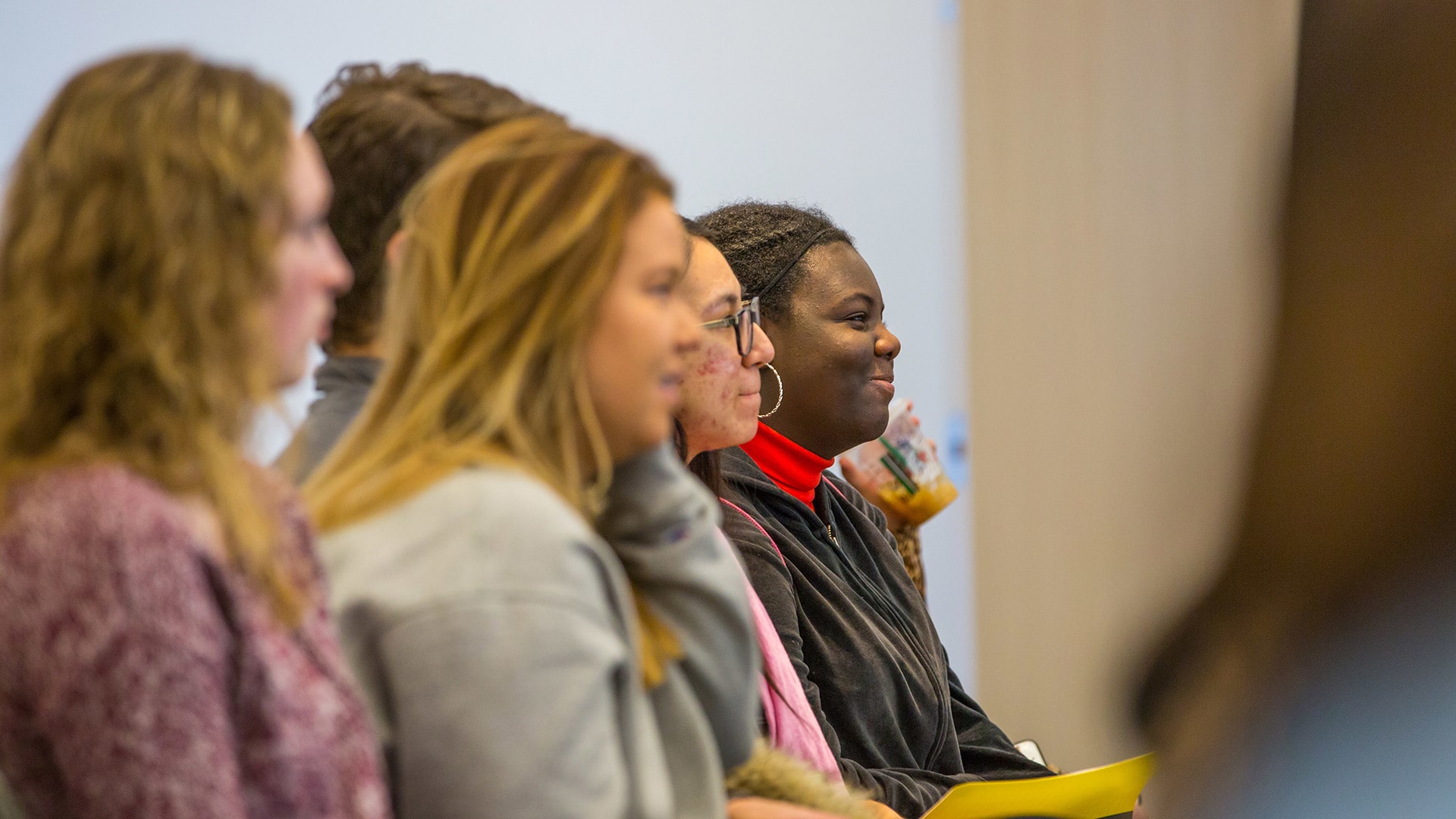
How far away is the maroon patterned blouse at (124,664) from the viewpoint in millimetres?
600

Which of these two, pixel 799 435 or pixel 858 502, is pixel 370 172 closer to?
pixel 799 435

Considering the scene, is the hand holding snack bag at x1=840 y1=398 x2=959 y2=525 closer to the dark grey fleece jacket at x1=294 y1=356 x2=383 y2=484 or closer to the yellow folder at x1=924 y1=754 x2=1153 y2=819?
the yellow folder at x1=924 y1=754 x2=1153 y2=819

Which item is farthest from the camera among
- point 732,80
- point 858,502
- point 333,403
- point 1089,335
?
point 1089,335

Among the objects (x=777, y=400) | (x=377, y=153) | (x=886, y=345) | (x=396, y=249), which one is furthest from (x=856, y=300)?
(x=396, y=249)

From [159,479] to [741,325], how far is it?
Result: 1085 millimetres

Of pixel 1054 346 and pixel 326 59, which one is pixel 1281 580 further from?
pixel 1054 346

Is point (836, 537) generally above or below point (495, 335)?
below

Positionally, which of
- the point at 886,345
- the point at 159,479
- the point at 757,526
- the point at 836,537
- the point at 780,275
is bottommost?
the point at 836,537

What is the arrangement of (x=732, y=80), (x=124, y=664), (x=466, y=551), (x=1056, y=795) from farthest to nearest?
(x=732, y=80), (x=1056, y=795), (x=466, y=551), (x=124, y=664)

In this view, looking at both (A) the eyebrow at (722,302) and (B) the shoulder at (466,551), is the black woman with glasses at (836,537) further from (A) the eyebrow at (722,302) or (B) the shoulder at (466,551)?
(B) the shoulder at (466,551)

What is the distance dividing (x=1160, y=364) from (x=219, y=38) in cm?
211

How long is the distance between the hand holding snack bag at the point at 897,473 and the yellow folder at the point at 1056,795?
2.65 feet

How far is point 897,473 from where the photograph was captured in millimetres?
2312

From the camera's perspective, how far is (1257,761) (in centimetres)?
74
